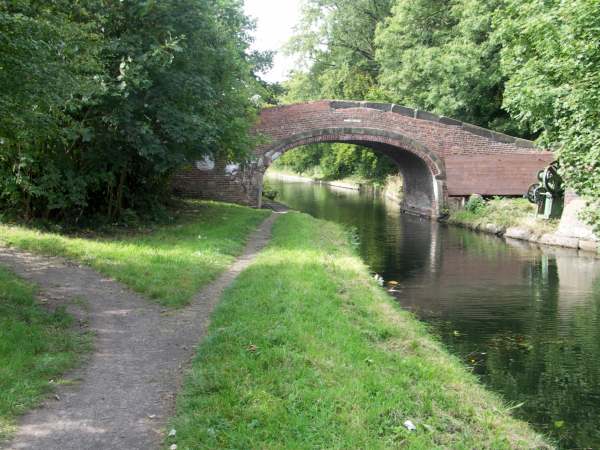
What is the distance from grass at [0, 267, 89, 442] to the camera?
15.0ft

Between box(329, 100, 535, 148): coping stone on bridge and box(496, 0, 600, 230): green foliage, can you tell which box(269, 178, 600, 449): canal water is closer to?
box(496, 0, 600, 230): green foliage

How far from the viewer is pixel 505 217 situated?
21.6 meters

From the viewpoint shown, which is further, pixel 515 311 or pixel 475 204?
pixel 475 204

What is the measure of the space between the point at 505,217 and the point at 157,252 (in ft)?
48.0

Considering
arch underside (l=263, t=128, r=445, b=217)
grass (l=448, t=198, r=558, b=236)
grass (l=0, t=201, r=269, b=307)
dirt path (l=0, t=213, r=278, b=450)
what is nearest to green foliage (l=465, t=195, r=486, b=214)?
grass (l=448, t=198, r=558, b=236)

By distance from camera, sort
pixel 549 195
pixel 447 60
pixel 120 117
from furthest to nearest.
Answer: pixel 447 60, pixel 549 195, pixel 120 117

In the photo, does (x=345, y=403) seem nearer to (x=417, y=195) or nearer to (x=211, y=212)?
(x=211, y=212)

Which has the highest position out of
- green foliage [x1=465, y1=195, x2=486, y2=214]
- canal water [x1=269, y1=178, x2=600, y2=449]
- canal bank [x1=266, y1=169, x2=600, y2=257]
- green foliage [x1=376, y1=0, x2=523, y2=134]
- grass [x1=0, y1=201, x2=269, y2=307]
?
green foliage [x1=376, y1=0, x2=523, y2=134]

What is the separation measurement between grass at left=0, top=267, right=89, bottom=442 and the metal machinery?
58.3 ft

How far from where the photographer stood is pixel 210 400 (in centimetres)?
477

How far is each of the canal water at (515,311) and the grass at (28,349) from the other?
473 cm

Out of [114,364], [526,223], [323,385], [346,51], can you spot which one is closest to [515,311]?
[323,385]

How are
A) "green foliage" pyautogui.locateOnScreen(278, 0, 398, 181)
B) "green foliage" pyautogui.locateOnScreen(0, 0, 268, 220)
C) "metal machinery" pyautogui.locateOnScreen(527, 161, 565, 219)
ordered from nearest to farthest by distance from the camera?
"green foliage" pyautogui.locateOnScreen(0, 0, 268, 220), "metal machinery" pyautogui.locateOnScreen(527, 161, 565, 219), "green foliage" pyautogui.locateOnScreen(278, 0, 398, 181)

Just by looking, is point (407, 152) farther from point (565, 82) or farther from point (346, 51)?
point (346, 51)
